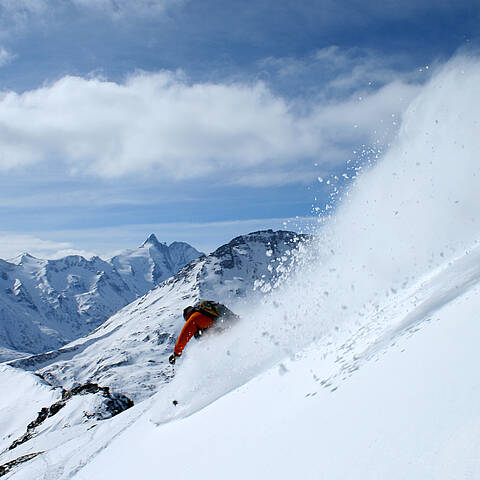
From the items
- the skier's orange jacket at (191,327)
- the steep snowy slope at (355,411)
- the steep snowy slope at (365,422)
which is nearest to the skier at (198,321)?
the skier's orange jacket at (191,327)

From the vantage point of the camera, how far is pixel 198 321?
14.7 metres

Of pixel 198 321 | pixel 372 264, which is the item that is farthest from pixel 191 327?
Result: pixel 372 264

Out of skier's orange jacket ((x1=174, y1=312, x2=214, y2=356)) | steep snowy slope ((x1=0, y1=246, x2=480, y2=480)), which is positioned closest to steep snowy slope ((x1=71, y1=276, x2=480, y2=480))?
steep snowy slope ((x1=0, y1=246, x2=480, y2=480))

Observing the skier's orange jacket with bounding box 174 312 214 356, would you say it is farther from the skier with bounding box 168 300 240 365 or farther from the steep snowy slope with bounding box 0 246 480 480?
the steep snowy slope with bounding box 0 246 480 480

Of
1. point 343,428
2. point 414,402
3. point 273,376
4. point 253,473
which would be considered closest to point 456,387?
point 414,402

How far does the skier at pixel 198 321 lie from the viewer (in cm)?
1452

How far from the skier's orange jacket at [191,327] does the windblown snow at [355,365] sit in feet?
0.93

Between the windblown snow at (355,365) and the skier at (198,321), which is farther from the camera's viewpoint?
the skier at (198,321)

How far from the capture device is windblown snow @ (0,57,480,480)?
392 cm

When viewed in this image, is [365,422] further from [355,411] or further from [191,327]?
[191,327]

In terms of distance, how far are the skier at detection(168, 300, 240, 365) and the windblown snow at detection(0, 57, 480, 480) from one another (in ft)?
1.03

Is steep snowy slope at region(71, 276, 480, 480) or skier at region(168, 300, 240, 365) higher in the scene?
skier at region(168, 300, 240, 365)

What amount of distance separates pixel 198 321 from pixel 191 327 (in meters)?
0.33

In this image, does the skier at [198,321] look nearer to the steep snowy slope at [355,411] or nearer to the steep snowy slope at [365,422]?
the steep snowy slope at [355,411]
